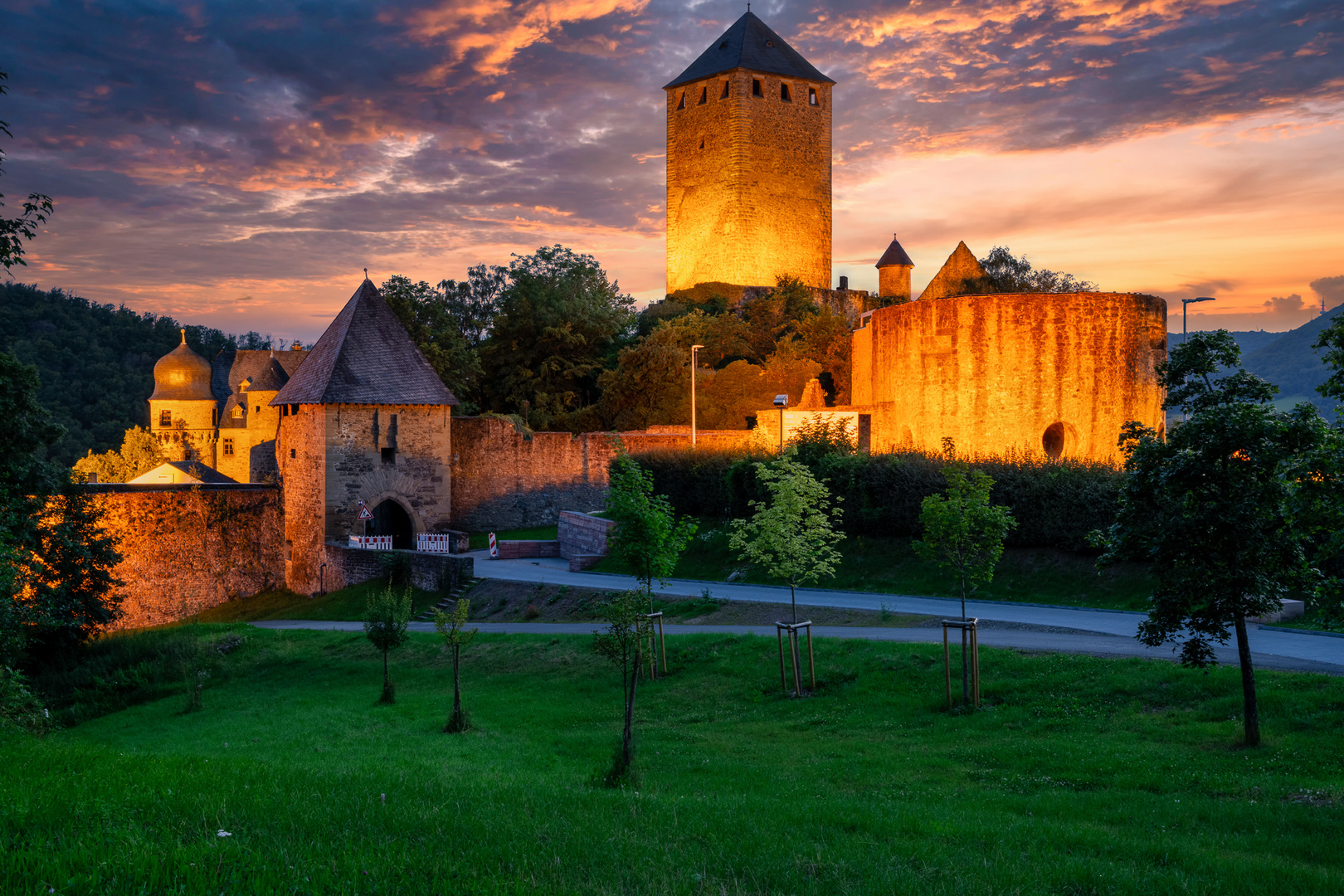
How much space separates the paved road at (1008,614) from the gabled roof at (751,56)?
42.9 meters

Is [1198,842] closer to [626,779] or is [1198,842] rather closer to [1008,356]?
[626,779]

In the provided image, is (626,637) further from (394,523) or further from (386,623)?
(394,523)

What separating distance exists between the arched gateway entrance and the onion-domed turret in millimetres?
37254

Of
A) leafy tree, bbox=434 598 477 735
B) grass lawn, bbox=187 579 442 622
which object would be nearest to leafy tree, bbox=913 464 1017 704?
leafy tree, bbox=434 598 477 735

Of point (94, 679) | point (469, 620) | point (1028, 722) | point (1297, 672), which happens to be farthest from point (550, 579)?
point (1297, 672)

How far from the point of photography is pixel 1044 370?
2908cm

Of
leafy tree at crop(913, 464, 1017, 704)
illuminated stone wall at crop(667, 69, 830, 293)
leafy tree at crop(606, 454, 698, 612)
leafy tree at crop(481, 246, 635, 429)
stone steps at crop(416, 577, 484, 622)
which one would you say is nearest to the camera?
leafy tree at crop(606, 454, 698, 612)

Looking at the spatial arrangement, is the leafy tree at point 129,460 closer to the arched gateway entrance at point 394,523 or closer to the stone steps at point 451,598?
the arched gateway entrance at point 394,523

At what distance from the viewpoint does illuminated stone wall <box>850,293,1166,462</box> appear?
1139 inches

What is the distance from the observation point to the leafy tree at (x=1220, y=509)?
9727 millimetres

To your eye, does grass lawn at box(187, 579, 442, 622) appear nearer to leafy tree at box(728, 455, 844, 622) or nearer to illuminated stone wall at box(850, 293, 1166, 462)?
leafy tree at box(728, 455, 844, 622)

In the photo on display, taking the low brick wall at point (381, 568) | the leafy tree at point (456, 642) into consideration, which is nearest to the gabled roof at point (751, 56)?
the low brick wall at point (381, 568)

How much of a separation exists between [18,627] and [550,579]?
12182 mm

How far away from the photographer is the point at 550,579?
26.6 metres
